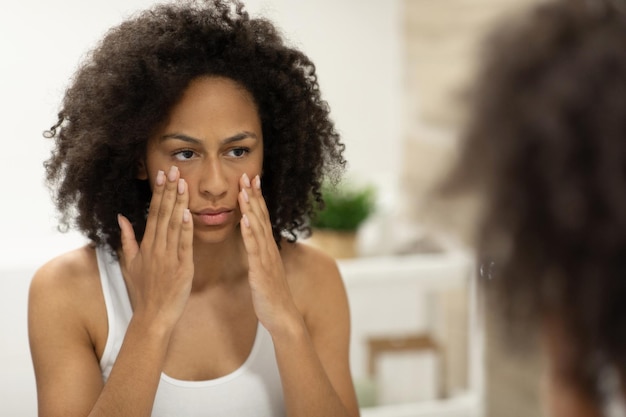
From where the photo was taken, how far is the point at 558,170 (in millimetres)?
621

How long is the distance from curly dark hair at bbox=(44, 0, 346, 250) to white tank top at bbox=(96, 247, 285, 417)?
65 millimetres

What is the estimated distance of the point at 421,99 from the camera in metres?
2.29

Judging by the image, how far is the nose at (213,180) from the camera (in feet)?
3.66

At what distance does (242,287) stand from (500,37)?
29.1 inches

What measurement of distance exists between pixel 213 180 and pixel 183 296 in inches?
6.1

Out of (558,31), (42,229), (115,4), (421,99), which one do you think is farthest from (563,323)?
(421,99)

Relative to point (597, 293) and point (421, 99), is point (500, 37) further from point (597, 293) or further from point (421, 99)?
point (421, 99)

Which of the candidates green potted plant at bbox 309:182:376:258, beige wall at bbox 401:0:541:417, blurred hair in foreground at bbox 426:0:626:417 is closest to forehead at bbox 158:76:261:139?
blurred hair in foreground at bbox 426:0:626:417

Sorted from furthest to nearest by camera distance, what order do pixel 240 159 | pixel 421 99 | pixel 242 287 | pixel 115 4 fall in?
pixel 421 99
pixel 115 4
pixel 242 287
pixel 240 159

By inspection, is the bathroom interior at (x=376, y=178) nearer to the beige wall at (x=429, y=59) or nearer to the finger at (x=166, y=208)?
the beige wall at (x=429, y=59)

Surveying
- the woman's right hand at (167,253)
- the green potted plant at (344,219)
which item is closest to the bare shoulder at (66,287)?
the woman's right hand at (167,253)

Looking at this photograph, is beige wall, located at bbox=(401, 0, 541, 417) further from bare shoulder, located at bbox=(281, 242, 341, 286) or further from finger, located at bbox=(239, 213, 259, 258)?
finger, located at bbox=(239, 213, 259, 258)

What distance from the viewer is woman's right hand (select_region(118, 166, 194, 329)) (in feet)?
3.66

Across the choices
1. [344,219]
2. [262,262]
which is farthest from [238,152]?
[344,219]
